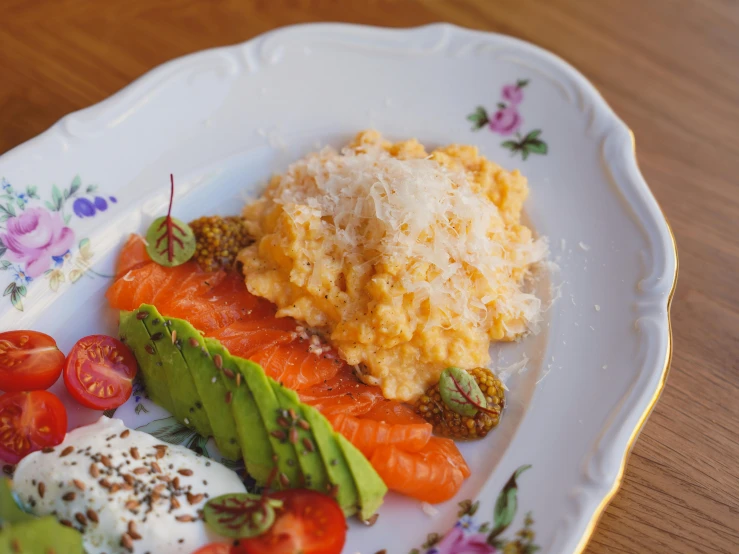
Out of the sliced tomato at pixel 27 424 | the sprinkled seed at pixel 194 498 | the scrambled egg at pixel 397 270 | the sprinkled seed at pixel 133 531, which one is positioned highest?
the scrambled egg at pixel 397 270

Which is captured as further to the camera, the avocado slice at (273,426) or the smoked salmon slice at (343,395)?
the smoked salmon slice at (343,395)

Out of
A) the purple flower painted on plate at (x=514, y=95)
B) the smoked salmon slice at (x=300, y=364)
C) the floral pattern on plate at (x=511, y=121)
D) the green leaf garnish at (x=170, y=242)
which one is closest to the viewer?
the smoked salmon slice at (x=300, y=364)

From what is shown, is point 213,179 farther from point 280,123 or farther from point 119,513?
point 119,513

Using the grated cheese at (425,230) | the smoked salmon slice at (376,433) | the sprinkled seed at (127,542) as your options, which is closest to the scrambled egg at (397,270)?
the grated cheese at (425,230)

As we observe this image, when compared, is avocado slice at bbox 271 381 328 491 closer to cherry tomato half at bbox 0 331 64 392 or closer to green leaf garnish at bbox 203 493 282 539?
green leaf garnish at bbox 203 493 282 539

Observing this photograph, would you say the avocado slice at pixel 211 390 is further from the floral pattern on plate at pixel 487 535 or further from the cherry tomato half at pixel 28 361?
the floral pattern on plate at pixel 487 535

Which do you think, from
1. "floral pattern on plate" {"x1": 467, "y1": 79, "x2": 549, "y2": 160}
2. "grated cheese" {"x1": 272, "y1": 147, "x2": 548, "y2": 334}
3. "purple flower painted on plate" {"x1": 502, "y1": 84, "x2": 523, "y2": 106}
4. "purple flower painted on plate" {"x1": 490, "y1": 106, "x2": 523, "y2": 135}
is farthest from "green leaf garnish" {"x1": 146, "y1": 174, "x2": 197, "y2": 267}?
"purple flower painted on plate" {"x1": 502, "y1": 84, "x2": 523, "y2": 106}
